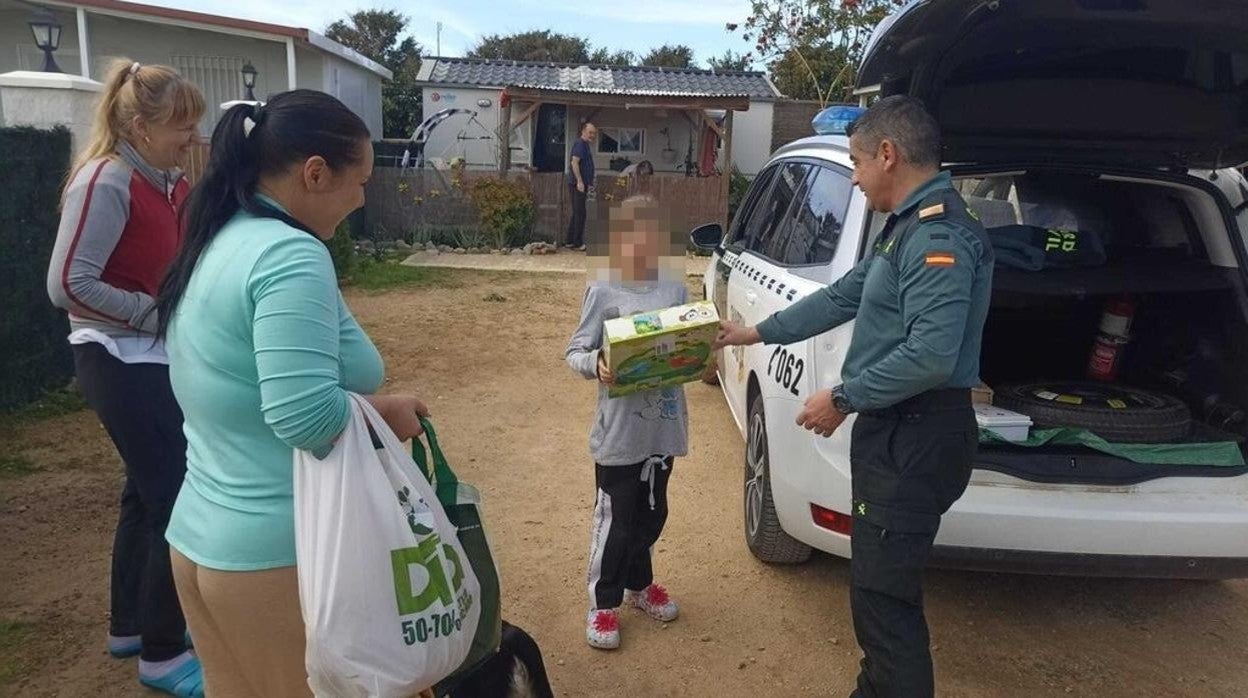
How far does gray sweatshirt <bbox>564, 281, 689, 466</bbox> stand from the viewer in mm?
2941

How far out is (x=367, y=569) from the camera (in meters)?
1.57

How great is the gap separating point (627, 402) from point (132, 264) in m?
1.59

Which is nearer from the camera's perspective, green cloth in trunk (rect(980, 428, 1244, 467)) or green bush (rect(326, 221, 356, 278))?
green cloth in trunk (rect(980, 428, 1244, 467))

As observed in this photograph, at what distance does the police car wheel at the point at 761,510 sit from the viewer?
3.67 metres

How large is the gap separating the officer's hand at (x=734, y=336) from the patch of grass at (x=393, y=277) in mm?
7931

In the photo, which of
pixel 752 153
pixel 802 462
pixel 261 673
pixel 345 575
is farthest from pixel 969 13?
pixel 752 153

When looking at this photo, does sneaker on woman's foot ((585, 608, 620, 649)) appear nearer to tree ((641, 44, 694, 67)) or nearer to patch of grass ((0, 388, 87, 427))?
patch of grass ((0, 388, 87, 427))

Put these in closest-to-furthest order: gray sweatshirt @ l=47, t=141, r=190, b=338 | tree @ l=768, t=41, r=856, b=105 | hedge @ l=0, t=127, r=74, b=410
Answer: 1. gray sweatshirt @ l=47, t=141, r=190, b=338
2. hedge @ l=0, t=127, r=74, b=410
3. tree @ l=768, t=41, r=856, b=105

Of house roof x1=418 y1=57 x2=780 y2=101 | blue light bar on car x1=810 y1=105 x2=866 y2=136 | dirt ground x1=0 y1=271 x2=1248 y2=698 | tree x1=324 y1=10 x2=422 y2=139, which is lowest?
dirt ground x1=0 y1=271 x2=1248 y2=698

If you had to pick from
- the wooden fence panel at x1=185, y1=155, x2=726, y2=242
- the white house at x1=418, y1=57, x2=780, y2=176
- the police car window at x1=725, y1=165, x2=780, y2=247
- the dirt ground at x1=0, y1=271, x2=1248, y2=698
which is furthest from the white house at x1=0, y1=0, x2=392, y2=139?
the police car window at x1=725, y1=165, x2=780, y2=247

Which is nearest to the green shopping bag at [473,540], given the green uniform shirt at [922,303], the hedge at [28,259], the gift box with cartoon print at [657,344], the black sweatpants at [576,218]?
the gift box with cartoon print at [657,344]

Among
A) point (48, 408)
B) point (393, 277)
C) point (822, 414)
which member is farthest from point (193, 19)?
point (822, 414)

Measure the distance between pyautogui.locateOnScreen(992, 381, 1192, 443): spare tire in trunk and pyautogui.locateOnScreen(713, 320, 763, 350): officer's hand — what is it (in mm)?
1226

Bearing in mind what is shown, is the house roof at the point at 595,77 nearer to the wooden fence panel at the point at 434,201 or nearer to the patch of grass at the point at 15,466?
the wooden fence panel at the point at 434,201
